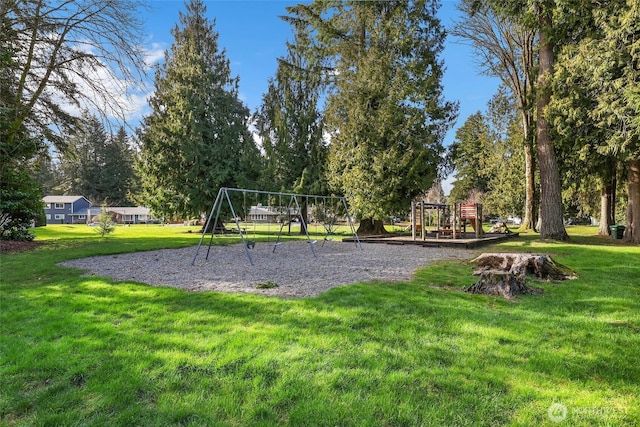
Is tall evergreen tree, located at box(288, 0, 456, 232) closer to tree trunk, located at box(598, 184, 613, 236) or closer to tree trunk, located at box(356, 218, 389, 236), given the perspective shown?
tree trunk, located at box(356, 218, 389, 236)

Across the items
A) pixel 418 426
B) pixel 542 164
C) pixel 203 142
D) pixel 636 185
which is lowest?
pixel 418 426

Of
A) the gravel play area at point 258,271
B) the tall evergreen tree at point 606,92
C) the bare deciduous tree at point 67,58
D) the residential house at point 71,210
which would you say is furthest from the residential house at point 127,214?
the tall evergreen tree at point 606,92

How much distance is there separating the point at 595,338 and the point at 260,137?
22254 millimetres

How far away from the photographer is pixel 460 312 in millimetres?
4430

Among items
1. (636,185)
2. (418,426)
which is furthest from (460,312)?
(636,185)

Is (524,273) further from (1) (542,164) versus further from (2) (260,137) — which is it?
(2) (260,137)

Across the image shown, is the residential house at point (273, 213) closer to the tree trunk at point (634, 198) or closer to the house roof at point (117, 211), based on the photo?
the tree trunk at point (634, 198)

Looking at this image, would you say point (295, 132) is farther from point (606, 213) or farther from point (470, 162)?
point (470, 162)

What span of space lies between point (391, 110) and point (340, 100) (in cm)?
316

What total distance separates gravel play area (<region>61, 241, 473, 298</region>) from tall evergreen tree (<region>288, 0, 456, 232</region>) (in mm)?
6838

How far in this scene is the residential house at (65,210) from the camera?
56.3 meters

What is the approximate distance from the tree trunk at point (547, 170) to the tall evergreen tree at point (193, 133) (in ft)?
49.4

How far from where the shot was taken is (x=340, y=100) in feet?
60.5

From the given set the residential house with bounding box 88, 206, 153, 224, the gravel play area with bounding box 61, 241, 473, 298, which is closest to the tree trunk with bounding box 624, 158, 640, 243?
the gravel play area with bounding box 61, 241, 473, 298
